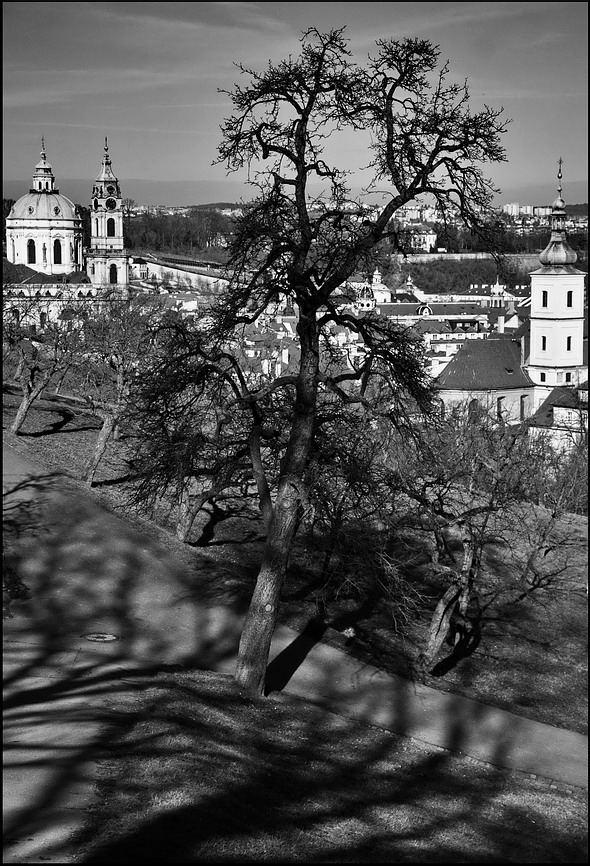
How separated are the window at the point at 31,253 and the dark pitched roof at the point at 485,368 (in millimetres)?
41874

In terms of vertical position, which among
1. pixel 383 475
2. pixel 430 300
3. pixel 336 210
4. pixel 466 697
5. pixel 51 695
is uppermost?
pixel 430 300

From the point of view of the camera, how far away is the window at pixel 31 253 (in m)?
81.9

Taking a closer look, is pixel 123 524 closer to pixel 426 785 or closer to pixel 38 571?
pixel 38 571

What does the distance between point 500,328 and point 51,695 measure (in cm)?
7358

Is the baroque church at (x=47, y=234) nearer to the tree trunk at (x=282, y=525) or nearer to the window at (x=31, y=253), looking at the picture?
the window at (x=31, y=253)

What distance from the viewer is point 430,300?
11838cm

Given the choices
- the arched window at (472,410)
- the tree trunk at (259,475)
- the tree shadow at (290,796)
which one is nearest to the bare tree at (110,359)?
the tree trunk at (259,475)

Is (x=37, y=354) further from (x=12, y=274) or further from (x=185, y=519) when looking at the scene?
(x=12, y=274)

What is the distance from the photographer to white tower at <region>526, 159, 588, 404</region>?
174 feet

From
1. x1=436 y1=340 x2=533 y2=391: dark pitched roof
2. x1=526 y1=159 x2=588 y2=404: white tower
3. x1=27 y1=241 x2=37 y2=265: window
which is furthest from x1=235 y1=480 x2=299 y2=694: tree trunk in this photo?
x1=27 y1=241 x2=37 y2=265: window

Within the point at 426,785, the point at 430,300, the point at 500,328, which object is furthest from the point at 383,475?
the point at 430,300

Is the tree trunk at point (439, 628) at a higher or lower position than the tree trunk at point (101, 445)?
lower

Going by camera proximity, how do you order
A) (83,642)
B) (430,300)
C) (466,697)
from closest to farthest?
(83,642)
(466,697)
(430,300)

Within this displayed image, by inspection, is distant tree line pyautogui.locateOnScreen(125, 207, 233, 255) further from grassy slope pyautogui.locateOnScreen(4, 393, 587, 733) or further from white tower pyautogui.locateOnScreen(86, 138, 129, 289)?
grassy slope pyautogui.locateOnScreen(4, 393, 587, 733)
